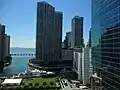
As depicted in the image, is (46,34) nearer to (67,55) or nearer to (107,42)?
(67,55)

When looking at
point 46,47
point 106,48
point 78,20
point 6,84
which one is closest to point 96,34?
point 106,48

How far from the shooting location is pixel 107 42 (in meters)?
14.4

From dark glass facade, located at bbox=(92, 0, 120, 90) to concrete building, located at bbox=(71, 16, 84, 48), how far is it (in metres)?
49.5

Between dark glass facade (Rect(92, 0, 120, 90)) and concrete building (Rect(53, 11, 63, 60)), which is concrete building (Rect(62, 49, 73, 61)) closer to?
concrete building (Rect(53, 11, 63, 60))

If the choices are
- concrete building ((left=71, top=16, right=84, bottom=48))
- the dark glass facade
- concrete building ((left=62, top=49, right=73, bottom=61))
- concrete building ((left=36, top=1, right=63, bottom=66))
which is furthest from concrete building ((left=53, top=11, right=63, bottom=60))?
the dark glass facade

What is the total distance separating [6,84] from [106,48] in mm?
13712

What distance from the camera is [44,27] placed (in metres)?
51.2

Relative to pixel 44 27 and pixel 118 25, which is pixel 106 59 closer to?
pixel 118 25

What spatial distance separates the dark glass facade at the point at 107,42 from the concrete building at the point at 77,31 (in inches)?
1949

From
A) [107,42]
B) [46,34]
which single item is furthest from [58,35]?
[107,42]

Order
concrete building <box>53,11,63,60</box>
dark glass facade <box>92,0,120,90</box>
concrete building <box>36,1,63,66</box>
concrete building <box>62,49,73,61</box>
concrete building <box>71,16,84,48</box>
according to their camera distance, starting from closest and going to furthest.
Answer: dark glass facade <box>92,0,120,90</box>
concrete building <box>36,1,63,66</box>
concrete building <box>53,11,63,60</box>
concrete building <box>62,49,73,61</box>
concrete building <box>71,16,84,48</box>

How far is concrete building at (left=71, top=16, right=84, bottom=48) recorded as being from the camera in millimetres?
67875

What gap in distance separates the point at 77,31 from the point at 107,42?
5548cm

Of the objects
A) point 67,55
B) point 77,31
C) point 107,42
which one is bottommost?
point 67,55
